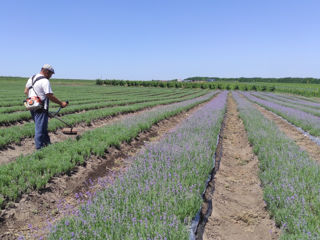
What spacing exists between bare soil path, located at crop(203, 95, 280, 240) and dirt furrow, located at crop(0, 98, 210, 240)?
189 centimetres

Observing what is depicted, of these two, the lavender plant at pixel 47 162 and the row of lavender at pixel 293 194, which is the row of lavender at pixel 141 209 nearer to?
the row of lavender at pixel 293 194

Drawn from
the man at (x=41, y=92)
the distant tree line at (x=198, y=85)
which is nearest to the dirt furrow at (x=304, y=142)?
the man at (x=41, y=92)

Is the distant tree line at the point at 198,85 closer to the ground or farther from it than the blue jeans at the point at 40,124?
farther from it

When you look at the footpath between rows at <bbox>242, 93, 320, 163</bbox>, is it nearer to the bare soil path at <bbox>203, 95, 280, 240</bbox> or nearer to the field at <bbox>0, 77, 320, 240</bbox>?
the field at <bbox>0, 77, 320, 240</bbox>

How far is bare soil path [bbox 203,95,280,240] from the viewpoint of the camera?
3035 mm

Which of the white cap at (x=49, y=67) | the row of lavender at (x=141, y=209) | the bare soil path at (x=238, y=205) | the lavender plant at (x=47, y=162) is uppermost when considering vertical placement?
the white cap at (x=49, y=67)

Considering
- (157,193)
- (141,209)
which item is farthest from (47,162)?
(141,209)

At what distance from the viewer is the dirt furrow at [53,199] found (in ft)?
10.2

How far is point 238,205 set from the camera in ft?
12.6

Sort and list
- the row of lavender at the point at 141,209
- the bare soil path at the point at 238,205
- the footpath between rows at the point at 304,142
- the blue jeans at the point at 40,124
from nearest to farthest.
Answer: the row of lavender at the point at 141,209 < the bare soil path at the point at 238,205 < the blue jeans at the point at 40,124 < the footpath between rows at the point at 304,142

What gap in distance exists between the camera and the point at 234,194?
167 inches

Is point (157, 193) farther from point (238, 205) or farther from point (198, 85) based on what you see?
point (198, 85)

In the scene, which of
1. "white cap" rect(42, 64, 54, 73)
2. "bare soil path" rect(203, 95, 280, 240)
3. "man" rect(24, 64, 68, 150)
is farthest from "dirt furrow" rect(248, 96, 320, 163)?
"white cap" rect(42, 64, 54, 73)

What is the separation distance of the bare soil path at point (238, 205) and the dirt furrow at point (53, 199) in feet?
6.19
